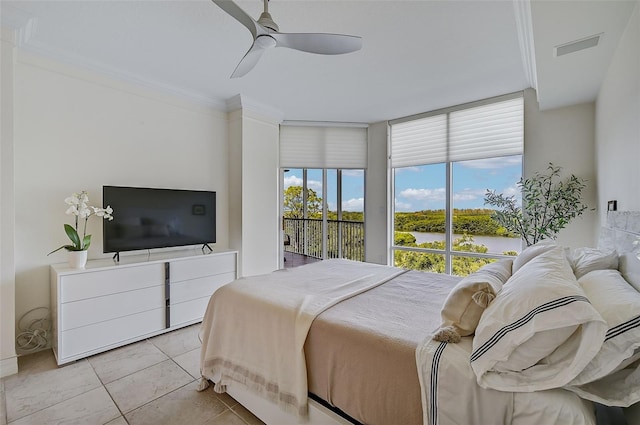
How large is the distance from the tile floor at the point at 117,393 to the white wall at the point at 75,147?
2.36 ft

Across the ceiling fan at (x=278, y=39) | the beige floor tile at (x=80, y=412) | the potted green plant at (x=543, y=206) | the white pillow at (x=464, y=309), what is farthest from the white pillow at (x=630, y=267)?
the beige floor tile at (x=80, y=412)

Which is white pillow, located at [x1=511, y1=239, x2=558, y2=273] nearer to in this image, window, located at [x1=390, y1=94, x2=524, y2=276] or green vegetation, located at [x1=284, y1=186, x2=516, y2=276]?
green vegetation, located at [x1=284, y1=186, x2=516, y2=276]

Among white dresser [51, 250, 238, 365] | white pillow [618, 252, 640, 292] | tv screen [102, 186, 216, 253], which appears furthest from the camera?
tv screen [102, 186, 216, 253]

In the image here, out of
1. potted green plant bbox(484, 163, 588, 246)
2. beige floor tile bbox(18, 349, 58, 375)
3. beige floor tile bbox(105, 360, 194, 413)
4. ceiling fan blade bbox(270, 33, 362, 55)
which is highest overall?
ceiling fan blade bbox(270, 33, 362, 55)

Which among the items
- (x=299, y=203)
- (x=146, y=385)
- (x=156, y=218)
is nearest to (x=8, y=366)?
(x=146, y=385)

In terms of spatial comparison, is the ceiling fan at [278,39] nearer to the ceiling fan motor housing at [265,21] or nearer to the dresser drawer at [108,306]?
the ceiling fan motor housing at [265,21]

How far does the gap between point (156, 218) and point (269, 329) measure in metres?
2.08

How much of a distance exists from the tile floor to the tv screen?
100 cm

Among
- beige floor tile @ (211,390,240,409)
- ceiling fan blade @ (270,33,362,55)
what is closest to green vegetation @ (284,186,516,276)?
ceiling fan blade @ (270,33,362,55)

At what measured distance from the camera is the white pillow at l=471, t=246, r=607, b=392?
2.80 ft

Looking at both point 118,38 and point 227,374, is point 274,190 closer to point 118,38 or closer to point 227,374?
point 118,38

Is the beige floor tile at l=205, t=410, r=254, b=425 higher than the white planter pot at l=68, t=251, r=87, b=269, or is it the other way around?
the white planter pot at l=68, t=251, r=87, b=269

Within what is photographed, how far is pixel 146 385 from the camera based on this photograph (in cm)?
205

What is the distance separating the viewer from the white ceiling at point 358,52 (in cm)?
191
